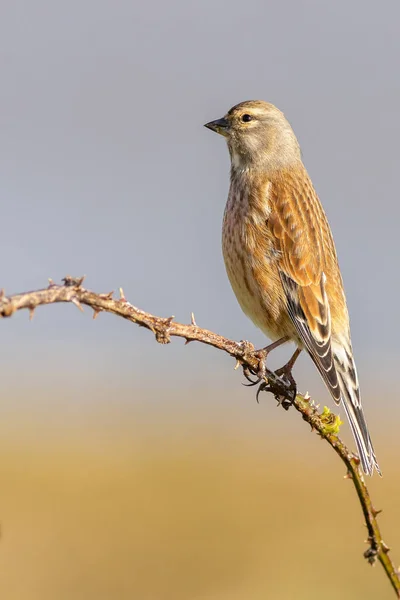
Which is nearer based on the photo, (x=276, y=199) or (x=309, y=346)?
(x=309, y=346)

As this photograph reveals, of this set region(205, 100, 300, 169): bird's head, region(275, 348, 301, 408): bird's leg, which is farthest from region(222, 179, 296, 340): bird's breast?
region(205, 100, 300, 169): bird's head

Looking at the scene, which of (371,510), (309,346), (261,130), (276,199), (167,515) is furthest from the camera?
(167,515)

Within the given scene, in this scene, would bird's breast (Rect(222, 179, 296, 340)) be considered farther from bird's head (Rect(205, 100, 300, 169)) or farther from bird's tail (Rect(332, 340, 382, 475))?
bird's head (Rect(205, 100, 300, 169))

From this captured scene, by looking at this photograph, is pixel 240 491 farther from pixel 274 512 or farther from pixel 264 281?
pixel 264 281

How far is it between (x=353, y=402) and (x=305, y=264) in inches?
29.8

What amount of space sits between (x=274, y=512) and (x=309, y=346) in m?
4.21

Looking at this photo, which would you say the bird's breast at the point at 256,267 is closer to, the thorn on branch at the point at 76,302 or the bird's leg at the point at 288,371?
the bird's leg at the point at 288,371

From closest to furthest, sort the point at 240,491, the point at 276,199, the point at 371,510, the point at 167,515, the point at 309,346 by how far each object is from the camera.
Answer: the point at 371,510 < the point at 309,346 < the point at 276,199 < the point at 167,515 < the point at 240,491

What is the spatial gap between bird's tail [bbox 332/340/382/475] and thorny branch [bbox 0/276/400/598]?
1.11m

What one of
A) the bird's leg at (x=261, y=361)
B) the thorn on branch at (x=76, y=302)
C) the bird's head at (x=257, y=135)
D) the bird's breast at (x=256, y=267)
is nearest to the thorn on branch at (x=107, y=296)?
the thorn on branch at (x=76, y=302)

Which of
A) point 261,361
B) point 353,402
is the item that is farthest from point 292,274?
point 261,361

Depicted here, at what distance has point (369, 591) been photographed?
6.16 metres

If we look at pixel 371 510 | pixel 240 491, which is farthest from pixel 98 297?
pixel 240 491

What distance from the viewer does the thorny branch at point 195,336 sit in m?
1.79
